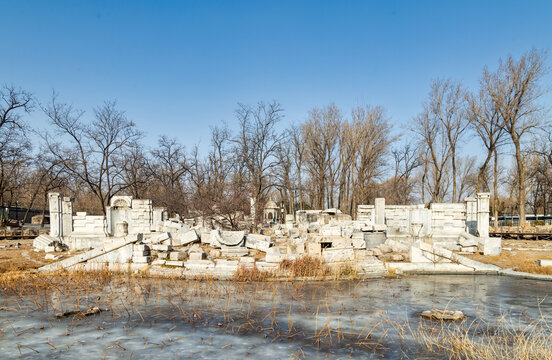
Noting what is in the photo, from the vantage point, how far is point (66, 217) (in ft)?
65.7

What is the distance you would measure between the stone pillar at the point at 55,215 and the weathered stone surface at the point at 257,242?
1138 centimetres

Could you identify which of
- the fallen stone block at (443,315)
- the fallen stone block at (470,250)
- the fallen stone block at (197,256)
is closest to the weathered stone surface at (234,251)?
the fallen stone block at (197,256)

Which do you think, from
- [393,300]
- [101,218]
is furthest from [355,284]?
[101,218]

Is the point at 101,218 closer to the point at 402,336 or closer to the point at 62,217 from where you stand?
the point at 62,217

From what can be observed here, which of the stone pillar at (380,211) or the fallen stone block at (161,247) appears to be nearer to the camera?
the fallen stone block at (161,247)

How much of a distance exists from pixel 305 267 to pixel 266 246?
252 cm

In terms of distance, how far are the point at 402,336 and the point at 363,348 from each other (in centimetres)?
88

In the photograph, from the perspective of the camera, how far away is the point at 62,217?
19.8 m

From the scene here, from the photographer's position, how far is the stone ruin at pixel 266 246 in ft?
40.0

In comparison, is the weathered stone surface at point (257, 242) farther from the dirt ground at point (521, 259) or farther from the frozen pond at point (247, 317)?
the dirt ground at point (521, 259)

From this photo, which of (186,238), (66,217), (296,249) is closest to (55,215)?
(66,217)

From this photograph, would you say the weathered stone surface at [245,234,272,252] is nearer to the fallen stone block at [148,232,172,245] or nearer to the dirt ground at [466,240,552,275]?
the fallen stone block at [148,232,172,245]

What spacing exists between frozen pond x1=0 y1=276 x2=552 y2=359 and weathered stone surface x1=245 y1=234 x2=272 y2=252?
3284 millimetres

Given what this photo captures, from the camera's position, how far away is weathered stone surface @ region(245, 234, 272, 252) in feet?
45.5
